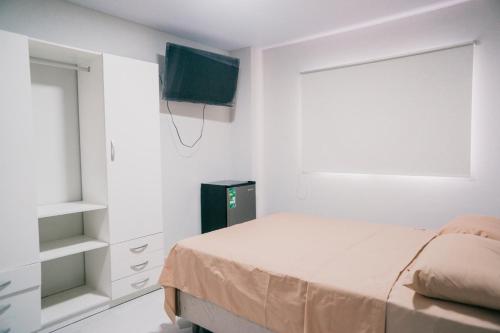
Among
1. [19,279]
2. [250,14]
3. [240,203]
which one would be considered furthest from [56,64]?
[240,203]

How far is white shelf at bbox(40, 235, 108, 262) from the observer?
2469 mm

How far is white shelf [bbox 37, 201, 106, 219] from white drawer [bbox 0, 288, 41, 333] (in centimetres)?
53

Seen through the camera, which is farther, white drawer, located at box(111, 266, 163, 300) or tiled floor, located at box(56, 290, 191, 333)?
white drawer, located at box(111, 266, 163, 300)

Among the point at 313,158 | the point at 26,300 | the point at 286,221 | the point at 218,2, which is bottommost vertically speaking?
the point at 26,300

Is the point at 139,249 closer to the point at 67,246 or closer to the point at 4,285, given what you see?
the point at 67,246

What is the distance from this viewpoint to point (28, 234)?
88.3 inches

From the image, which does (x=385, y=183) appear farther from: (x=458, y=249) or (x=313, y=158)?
(x=458, y=249)

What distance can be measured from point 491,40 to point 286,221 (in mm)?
2384

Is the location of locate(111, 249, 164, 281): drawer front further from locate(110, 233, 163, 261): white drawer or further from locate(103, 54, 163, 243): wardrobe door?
locate(103, 54, 163, 243): wardrobe door

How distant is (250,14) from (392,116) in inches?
68.7

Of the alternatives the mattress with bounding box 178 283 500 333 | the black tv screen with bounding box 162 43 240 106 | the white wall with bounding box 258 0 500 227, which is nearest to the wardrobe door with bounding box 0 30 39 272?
the black tv screen with bounding box 162 43 240 106

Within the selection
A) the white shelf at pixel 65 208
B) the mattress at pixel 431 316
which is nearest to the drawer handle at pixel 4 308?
the white shelf at pixel 65 208

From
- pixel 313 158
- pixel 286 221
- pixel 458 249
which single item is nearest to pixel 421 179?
pixel 313 158

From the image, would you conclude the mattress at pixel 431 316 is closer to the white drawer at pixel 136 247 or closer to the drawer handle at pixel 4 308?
the white drawer at pixel 136 247
